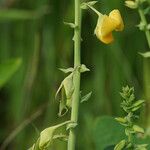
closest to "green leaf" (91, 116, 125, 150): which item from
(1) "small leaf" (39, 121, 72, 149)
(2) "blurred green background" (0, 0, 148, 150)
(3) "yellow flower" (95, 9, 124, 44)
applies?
(1) "small leaf" (39, 121, 72, 149)

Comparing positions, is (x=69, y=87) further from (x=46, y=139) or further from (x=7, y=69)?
(x=7, y=69)

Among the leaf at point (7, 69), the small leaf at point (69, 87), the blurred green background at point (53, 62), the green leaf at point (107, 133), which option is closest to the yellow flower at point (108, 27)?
the small leaf at point (69, 87)

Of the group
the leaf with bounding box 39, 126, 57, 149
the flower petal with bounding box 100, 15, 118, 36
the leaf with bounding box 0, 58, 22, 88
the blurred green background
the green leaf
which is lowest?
the leaf with bounding box 39, 126, 57, 149

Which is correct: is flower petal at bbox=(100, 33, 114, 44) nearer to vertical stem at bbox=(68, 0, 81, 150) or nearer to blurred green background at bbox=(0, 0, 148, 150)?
vertical stem at bbox=(68, 0, 81, 150)

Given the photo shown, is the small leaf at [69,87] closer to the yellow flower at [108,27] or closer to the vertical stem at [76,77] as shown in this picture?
the vertical stem at [76,77]

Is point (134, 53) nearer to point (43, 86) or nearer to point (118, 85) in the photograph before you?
point (118, 85)

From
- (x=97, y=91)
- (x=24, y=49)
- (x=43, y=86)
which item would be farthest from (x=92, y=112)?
(x=24, y=49)
